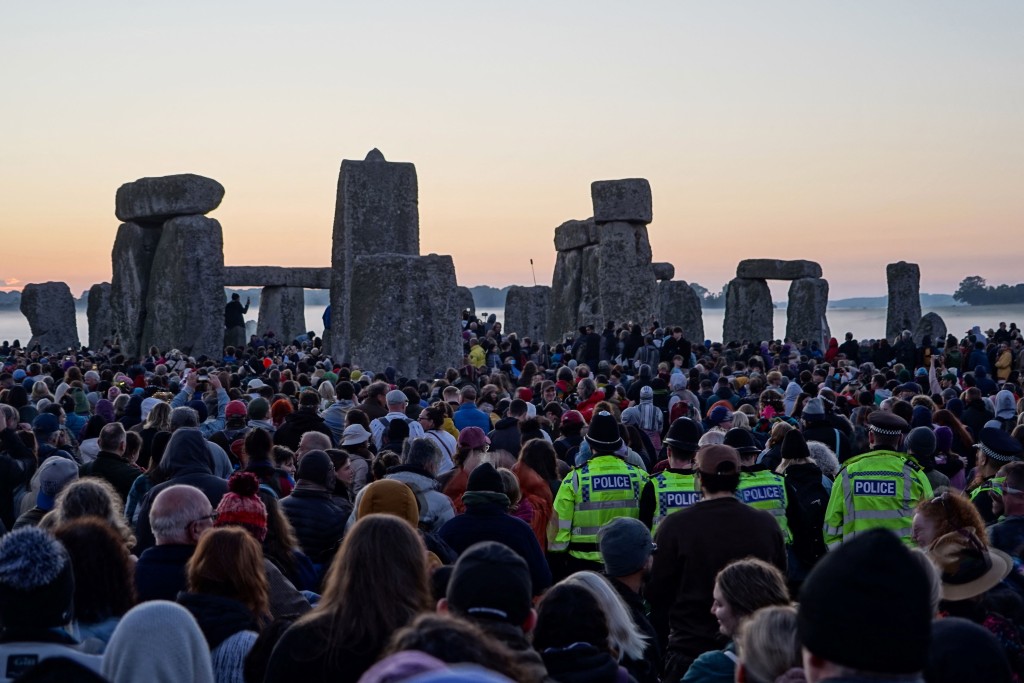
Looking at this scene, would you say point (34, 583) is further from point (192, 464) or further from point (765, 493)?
point (765, 493)

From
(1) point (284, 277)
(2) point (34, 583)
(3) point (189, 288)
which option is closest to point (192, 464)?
(2) point (34, 583)

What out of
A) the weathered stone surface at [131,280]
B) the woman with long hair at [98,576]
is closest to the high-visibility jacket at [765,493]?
the woman with long hair at [98,576]

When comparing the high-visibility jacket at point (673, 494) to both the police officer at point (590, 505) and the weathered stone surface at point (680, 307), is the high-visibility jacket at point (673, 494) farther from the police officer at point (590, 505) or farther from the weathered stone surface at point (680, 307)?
the weathered stone surface at point (680, 307)

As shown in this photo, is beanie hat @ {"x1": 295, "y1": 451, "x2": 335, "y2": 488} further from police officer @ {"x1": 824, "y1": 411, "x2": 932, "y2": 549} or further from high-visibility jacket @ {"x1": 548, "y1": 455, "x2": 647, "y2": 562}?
police officer @ {"x1": 824, "y1": 411, "x2": 932, "y2": 549}

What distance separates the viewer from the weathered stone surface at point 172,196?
21438 millimetres

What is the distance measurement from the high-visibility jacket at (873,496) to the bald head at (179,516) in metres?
3.25

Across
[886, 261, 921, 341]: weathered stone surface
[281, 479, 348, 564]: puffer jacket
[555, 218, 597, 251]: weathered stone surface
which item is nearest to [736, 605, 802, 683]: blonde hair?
[281, 479, 348, 564]: puffer jacket

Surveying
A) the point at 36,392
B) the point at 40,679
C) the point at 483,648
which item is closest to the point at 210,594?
the point at 40,679

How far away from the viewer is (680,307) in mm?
31125

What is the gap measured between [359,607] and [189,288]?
738 inches

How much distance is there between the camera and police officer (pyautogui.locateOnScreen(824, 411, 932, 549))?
6.07m

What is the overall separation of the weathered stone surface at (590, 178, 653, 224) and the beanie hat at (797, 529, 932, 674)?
2227cm

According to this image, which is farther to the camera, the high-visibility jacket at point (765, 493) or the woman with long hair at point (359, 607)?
the high-visibility jacket at point (765, 493)

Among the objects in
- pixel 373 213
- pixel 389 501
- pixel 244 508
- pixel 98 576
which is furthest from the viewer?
pixel 373 213
